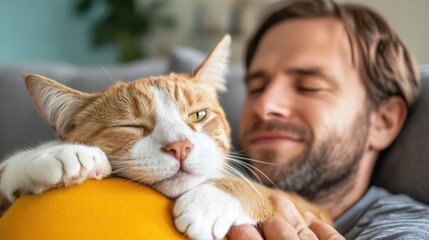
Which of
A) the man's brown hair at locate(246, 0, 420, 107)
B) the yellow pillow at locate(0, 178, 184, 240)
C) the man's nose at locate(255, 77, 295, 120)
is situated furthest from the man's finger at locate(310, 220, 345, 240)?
the man's brown hair at locate(246, 0, 420, 107)

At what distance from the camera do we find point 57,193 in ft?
2.50

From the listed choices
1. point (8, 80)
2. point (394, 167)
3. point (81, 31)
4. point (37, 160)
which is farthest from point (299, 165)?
point (81, 31)

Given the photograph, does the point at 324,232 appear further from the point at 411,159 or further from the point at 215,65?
the point at 411,159

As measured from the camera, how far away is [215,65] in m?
1.23

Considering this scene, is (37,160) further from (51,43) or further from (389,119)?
(51,43)

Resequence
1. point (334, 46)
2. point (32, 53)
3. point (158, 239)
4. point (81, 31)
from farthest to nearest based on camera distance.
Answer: point (81, 31) < point (32, 53) < point (334, 46) < point (158, 239)

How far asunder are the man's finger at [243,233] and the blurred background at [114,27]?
2643mm

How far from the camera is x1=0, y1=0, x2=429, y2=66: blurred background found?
3533mm

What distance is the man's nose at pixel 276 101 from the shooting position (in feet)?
4.55

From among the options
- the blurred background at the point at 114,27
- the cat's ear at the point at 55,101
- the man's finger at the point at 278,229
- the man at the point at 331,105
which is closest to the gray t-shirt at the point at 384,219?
the man at the point at 331,105

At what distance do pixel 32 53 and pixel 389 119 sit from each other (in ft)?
11.3

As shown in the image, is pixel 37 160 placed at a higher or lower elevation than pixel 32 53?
higher

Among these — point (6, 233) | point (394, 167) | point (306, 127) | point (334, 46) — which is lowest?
point (394, 167)

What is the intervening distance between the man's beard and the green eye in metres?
0.42
